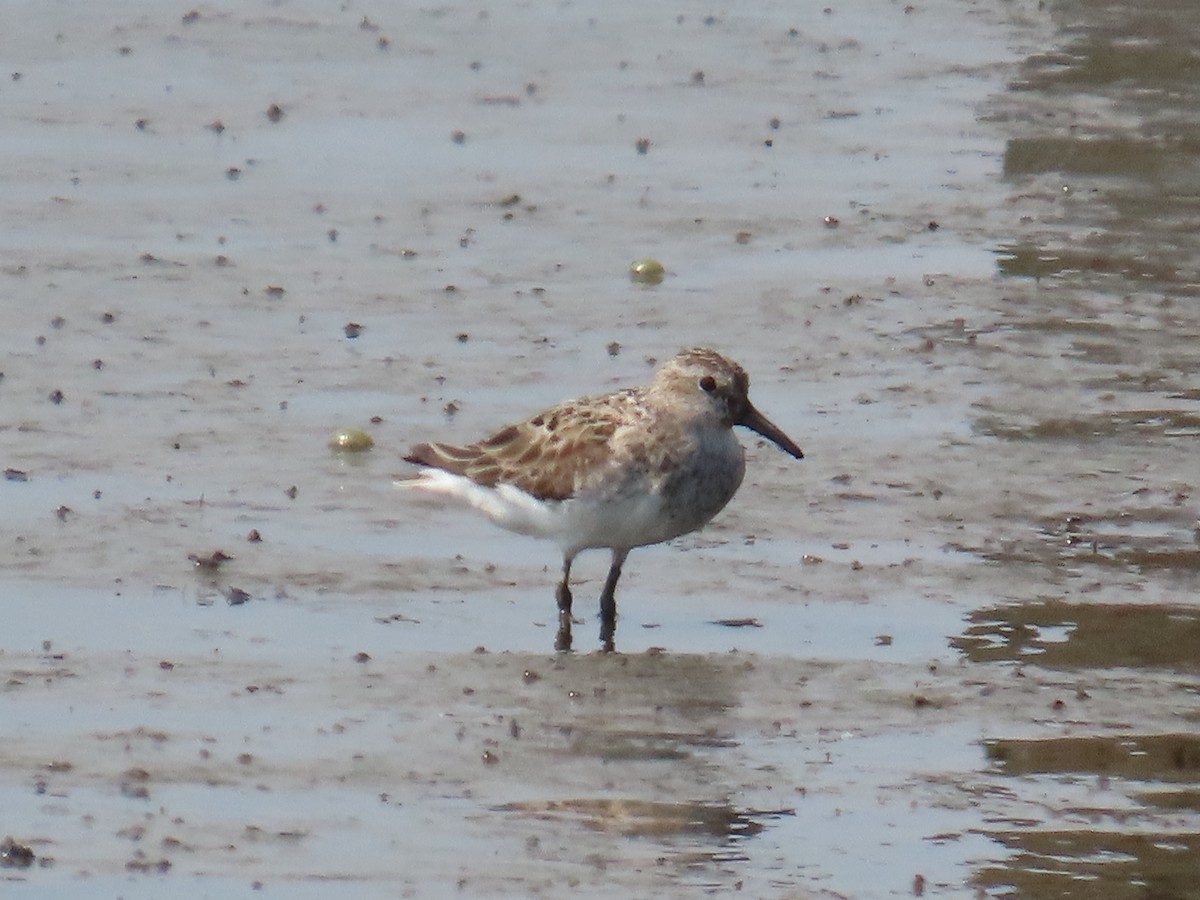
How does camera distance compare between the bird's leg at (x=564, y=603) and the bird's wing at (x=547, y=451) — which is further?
the bird's wing at (x=547, y=451)

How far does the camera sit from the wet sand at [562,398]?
7758 mm

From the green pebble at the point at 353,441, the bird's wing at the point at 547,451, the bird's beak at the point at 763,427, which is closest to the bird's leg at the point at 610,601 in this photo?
the bird's wing at the point at 547,451

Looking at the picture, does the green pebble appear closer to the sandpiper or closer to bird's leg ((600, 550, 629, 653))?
the sandpiper

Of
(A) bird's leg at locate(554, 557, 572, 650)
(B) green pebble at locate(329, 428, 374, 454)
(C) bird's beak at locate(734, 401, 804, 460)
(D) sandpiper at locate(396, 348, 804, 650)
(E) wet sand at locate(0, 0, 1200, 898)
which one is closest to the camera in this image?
(E) wet sand at locate(0, 0, 1200, 898)

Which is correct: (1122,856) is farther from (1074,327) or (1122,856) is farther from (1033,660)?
(1074,327)

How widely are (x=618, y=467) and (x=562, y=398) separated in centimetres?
274

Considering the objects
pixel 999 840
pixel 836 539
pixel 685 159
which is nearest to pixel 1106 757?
pixel 999 840

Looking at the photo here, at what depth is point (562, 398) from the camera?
41.4ft

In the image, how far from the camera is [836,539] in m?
10.8

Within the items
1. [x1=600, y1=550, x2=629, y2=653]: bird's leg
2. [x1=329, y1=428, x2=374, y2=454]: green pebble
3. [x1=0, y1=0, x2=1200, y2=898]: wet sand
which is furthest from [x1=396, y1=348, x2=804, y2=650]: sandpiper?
[x1=329, y1=428, x2=374, y2=454]: green pebble

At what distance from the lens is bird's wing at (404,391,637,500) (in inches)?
392

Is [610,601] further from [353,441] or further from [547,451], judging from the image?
[353,441]

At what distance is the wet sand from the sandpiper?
31cm

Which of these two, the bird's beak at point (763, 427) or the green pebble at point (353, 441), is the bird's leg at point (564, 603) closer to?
the bird's beak at point (763, 427)
